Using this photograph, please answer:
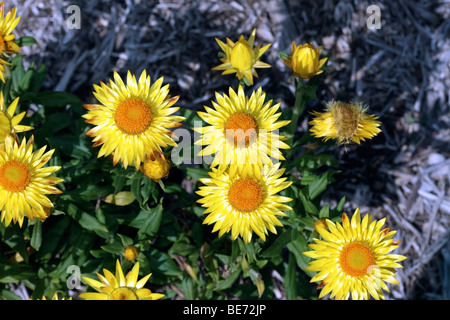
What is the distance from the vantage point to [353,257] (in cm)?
346

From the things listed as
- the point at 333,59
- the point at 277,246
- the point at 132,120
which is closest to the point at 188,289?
the point at 277,246

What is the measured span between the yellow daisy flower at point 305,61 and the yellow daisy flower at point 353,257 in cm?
107

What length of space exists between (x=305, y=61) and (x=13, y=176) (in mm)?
2216

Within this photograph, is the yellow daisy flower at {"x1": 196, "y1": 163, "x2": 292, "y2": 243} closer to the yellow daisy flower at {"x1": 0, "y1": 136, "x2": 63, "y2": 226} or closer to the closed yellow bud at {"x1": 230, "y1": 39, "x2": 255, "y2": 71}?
the closed yellow bud at {"x1": 230, "y1": 39, "x2": 255, "y2": 71}

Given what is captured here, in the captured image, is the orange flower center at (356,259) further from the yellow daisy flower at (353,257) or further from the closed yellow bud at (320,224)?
the closed yellow bud at (320,224)

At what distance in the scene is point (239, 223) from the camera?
358 centimetres

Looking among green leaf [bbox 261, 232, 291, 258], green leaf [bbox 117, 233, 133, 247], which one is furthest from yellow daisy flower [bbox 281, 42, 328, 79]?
green leaf [bbox 117, 233, 133, 247]

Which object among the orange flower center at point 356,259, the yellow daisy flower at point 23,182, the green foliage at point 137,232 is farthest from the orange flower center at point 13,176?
the orange flower center at point 356,259

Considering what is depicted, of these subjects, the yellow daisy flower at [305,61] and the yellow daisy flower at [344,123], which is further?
the yellow daisy flower at [344,123]

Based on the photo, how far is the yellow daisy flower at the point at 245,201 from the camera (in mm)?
3549

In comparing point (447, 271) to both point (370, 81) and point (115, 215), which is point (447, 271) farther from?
point (115, 215)
